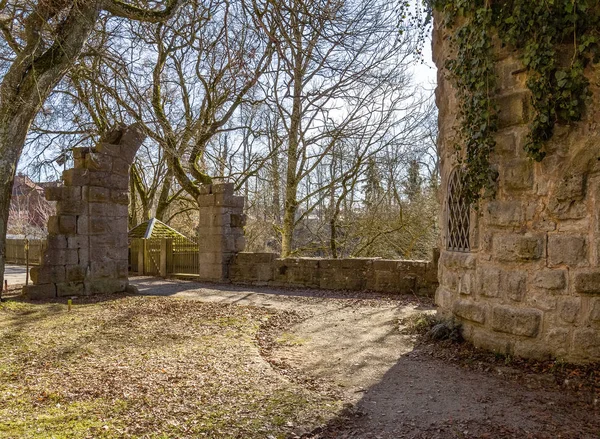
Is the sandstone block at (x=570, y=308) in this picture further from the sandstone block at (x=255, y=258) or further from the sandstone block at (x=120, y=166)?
the sandstone block at (x=120, y=166)

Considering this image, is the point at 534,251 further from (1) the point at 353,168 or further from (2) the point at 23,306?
(1) the point at 353,168

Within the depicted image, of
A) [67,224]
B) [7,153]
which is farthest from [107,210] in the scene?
[7,153]

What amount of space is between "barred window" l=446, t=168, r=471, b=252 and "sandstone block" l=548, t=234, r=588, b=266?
1126mm

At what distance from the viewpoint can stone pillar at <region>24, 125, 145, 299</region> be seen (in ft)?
33.2

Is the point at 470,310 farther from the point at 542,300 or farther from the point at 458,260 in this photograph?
the point at 542,300

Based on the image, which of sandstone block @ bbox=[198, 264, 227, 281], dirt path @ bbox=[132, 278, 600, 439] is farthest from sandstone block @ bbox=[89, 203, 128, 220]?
dirt path @ bbox=[132, 278, 600, 439]

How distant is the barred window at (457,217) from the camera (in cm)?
625

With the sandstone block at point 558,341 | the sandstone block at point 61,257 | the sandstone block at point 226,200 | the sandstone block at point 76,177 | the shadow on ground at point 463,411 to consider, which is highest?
the sandstone block at point 76,177

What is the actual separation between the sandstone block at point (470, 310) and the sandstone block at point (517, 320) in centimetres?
18

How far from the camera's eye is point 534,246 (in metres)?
5.15

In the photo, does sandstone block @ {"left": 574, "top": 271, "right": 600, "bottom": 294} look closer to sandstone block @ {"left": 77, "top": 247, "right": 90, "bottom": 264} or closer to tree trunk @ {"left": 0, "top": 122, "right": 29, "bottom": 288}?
tree trunk @ {"left": 0, "top": 122, "right": 29, "bottom": 288}

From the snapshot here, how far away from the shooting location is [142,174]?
21.7m

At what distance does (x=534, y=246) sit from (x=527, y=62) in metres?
1.92

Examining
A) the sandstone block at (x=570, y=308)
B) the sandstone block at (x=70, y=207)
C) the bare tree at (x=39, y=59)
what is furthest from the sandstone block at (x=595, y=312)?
the sandstone block at (x=70, y=207)
